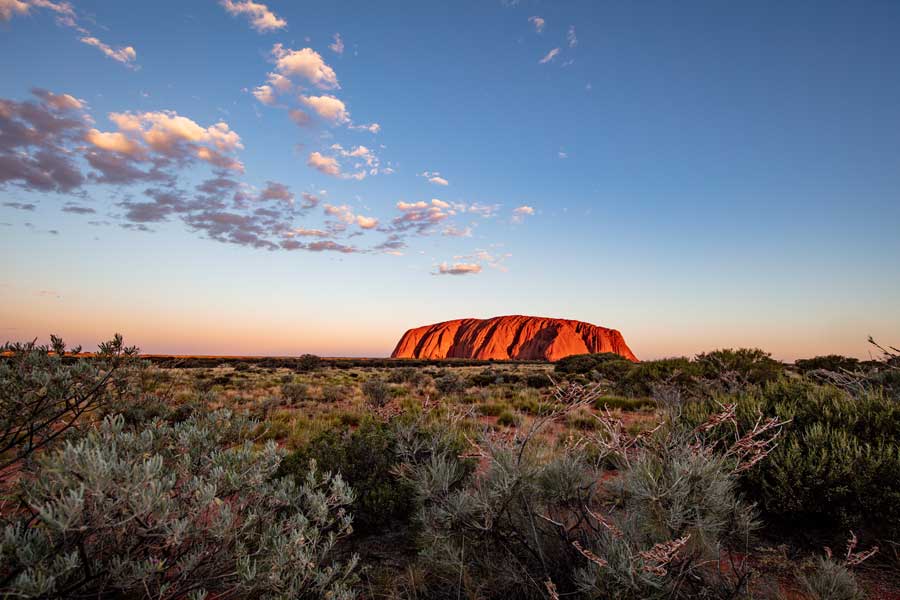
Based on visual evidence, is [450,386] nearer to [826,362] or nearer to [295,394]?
[295,394]

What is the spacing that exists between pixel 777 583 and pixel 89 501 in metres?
4.43

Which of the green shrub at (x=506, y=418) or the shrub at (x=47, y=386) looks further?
Answer: the green shrub at (x=506, y=418)

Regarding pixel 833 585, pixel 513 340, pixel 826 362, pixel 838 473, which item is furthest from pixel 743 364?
pixel 513 340

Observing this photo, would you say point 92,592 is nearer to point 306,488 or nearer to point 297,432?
point 306,488

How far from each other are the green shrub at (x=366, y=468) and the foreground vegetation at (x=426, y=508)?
22 mm

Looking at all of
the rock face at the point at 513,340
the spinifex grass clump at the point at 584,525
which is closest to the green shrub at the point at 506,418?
the spinifex grass clump at the point at 584,525

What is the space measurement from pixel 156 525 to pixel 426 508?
2.21m

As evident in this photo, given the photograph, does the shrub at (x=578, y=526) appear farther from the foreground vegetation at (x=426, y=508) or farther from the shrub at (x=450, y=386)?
the shrub at (x=450, y=386)

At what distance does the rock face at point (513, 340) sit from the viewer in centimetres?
8725

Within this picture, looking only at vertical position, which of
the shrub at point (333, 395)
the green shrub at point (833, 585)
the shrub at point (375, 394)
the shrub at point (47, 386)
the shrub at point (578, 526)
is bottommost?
the shrub at point (333, 395)

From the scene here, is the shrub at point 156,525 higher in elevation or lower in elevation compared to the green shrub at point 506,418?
higher

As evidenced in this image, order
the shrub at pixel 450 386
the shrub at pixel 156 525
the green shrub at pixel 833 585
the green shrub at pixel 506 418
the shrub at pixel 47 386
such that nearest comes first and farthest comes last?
the shrub at pixel 156 525 < the green shrub at pixel 833 585 < the shrub at pixel 47 386 < the green shrub at pixel 506 418 < the shrub at pixel 450 386

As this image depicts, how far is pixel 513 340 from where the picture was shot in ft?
302

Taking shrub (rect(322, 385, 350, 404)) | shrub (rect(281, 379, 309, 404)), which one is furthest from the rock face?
shrub (rect(281, 379, 309, 404))
